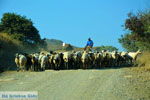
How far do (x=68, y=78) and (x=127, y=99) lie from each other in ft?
22.2

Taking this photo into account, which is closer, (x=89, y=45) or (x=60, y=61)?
(x=60, y=61)

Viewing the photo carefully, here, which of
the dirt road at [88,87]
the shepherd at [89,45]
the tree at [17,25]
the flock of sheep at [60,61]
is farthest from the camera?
the tree at [17,25]

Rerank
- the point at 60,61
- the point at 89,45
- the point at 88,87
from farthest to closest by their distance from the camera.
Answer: the point at 89,45 < the point at 60,61 < the point at 88,87

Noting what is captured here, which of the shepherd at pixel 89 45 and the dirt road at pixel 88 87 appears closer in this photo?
the dirt road at pixel 88 87

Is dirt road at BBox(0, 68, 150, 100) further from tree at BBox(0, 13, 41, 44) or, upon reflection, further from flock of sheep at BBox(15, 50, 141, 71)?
tree at BBox(0, 13, 41, 44)

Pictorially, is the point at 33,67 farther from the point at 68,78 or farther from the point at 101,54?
the point at 68,78

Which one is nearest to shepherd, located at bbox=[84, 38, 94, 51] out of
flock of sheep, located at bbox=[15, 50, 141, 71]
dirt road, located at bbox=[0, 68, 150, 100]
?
flock of sheep, located at bbox=[15, 50, 141, 71]

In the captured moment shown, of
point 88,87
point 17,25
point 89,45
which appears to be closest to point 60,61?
point 89,45

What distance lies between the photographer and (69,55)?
1278 inches

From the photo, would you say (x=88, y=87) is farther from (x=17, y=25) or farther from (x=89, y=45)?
(x=17, y=25)

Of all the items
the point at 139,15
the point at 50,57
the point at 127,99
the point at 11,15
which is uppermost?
the point at 11,15

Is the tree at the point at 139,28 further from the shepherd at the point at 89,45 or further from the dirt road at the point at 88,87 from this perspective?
the dirt road at the point at 88,87

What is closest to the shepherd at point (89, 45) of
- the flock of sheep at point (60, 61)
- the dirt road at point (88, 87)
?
the flock of sheep at point (60, 61)

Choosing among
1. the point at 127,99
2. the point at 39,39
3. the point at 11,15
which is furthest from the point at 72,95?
the point at 39,39
